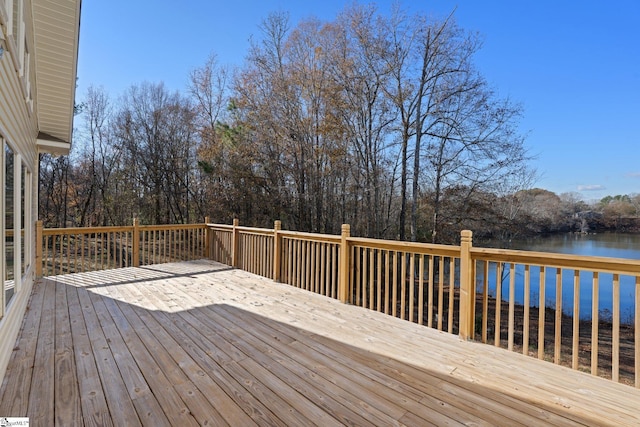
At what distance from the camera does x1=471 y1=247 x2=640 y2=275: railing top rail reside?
204 centimetres

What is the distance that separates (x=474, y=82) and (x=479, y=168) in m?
2.50

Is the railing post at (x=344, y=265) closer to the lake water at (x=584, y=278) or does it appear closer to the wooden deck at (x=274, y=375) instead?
the wooden deck at (x=274, y=375)

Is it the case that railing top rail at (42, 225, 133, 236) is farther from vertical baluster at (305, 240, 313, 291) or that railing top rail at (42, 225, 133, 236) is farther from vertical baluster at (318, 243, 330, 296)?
vertical baluster at (318, 243, 330, 296)

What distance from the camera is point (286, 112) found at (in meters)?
9.20

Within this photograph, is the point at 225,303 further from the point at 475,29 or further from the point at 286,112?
the point at 475,29

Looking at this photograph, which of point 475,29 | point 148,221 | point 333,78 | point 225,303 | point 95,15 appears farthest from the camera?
point 148,221

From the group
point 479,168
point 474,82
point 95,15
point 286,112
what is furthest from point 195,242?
point 474,82

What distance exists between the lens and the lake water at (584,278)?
9375mm

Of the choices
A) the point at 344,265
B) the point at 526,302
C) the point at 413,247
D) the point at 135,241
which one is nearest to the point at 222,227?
the point at 135,241

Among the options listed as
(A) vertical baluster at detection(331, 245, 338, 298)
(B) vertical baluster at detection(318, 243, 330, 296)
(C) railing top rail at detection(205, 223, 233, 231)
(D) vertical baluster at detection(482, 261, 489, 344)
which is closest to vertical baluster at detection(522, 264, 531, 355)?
(D) vertical baluster at detection(482, 261, 489, 344)

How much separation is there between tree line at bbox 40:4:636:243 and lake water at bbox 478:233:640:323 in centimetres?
164

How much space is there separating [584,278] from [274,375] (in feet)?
51.0

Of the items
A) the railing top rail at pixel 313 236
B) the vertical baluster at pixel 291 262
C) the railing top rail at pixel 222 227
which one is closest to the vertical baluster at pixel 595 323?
the railing top rail at pixel 313 236

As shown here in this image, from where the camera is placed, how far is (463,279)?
290cm
